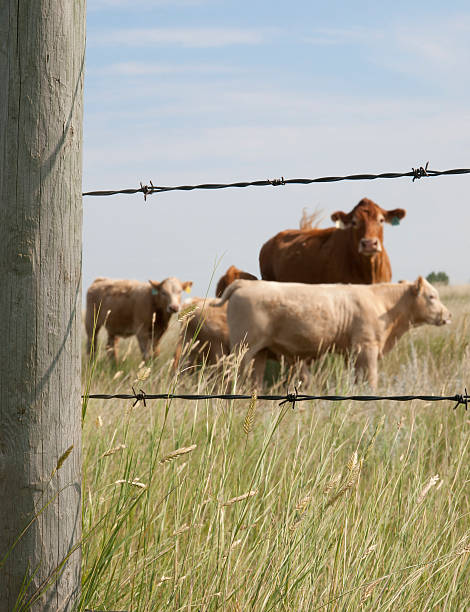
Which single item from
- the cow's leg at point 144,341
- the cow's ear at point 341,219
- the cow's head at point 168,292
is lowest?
the cow's leg at point 144,341

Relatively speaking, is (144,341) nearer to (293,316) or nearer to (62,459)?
(293,316)

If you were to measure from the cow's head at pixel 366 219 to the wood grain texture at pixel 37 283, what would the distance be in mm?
8430

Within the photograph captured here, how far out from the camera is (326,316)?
8.09m

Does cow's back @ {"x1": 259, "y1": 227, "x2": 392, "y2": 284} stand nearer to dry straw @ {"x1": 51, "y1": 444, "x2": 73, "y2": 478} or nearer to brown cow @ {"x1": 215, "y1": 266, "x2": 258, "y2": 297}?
brown cow @ {"x1": 215, "y1": 266, "x2": 258, "y2": 297}

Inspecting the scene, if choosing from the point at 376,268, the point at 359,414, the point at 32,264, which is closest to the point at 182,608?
the point at 32,264

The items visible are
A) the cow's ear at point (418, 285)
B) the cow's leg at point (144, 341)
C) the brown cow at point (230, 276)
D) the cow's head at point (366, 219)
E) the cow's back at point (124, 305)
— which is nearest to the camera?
the cow's ear at point (418, 285)

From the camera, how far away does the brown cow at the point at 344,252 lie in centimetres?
1039

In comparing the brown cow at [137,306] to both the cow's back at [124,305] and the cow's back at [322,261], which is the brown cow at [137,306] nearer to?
the cow's back at [124,305]

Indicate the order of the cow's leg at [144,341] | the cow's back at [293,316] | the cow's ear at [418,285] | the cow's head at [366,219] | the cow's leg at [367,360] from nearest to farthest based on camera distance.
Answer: the cow's back at [293,316], the cow's leg at [367,360], the cow's ear at [418,285], the cow's head at [366,219], the cow's leg at [144,341]

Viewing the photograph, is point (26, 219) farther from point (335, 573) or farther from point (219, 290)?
point (219, 290)

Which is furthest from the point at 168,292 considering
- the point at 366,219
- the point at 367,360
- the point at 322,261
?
the point at 367,360

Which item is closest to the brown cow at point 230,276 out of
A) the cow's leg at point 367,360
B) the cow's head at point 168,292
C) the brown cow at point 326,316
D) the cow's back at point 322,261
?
the cow's back at point 322,261

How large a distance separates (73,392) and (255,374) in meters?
6.64

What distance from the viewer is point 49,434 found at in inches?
76.3
